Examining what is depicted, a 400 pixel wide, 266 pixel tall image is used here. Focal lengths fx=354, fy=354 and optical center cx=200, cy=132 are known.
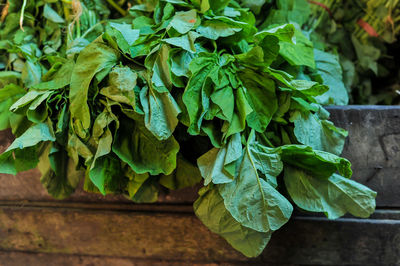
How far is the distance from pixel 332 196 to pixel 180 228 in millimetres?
409

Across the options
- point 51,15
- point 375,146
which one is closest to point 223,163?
point 375,146

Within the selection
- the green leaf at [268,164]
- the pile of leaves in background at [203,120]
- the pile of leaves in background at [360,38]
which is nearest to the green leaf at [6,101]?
the pile of leaves in background at [203,120]

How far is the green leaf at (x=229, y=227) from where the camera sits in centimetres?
77

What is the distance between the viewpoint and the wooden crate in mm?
901

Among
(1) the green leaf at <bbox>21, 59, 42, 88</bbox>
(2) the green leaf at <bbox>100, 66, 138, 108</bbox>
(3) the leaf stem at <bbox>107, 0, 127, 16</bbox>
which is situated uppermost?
(2) the green leaf at <bbox>100, 66, 138, 108</bbox>

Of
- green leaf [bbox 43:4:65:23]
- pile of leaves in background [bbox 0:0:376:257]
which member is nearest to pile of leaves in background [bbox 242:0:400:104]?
pile of leaves in background [bbox 0:0:376:257]

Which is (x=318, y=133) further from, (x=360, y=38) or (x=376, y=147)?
(x=360, y=38)

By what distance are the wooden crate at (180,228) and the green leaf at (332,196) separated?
0.39ft

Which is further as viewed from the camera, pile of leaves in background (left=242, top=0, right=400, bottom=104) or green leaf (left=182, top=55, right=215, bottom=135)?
pile of leaves in background (left=242, top=0, right=400, bottom=104)

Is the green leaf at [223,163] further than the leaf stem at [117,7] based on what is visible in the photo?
No

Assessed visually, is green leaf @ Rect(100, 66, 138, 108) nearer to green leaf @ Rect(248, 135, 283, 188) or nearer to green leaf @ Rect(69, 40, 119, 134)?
green leaf @ Rect(69, 40, 119, 134)

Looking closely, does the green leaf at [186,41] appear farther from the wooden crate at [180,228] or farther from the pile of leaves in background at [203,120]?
the wooden crate at [180,228]

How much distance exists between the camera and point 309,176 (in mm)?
824

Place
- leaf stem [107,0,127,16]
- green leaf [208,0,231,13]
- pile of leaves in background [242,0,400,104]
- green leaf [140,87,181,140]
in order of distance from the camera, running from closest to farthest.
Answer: green leaf [140,87,181,140] → green leaf [208,0,231,13] → leaf stem [107,0,127,16] → pile of leaves in background [242,0,400,104]
